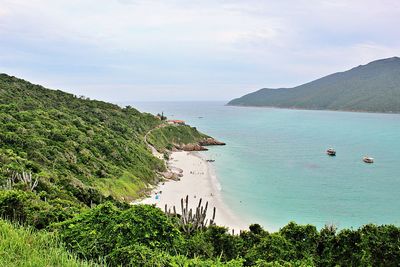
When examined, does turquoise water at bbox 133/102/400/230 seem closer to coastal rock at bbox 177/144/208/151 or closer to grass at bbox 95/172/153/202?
coastal rock at bbox 177/144/208/151

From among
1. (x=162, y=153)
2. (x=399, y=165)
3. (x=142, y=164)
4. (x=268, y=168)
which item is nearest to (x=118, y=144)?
(x=142, y=164)

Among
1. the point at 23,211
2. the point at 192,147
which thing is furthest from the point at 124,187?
the point at 192,147

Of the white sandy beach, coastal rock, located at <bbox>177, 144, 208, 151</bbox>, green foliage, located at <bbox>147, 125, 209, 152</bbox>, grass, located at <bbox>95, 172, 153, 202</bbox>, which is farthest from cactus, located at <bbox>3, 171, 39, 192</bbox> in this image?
coastal rock, located at <bbox>177, 144, 208, 151</bbox>

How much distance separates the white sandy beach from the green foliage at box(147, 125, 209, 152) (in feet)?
31.2

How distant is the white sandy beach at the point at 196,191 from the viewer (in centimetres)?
3008

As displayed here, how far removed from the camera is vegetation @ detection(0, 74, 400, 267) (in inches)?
259

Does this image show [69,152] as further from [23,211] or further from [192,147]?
[192,147]

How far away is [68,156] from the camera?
97.0 ft

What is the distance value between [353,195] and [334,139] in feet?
185

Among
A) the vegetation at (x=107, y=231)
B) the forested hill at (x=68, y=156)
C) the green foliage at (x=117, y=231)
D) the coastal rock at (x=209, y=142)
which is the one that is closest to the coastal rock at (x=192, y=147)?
the coastal rock at (x=209, y=142)

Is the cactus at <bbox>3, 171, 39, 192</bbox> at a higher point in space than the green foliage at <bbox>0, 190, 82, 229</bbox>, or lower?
lower

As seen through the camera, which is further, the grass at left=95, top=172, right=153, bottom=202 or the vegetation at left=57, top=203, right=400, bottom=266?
the grass at left=95, top=172, right=153, bottom=202

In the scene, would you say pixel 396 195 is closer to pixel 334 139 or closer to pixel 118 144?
pixel 118 144

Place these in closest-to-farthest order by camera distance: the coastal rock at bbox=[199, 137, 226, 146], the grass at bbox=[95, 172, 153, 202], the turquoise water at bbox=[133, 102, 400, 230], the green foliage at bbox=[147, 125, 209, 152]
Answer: the grass at bbox=[95, 172, 153, 202] → the turquoise water at bbox=[133, 102, 400, 230] → the green foliage at bbox=[147, 125, 209, 152] → the coastal rock at bbox=[199, 137, 226, 146]
